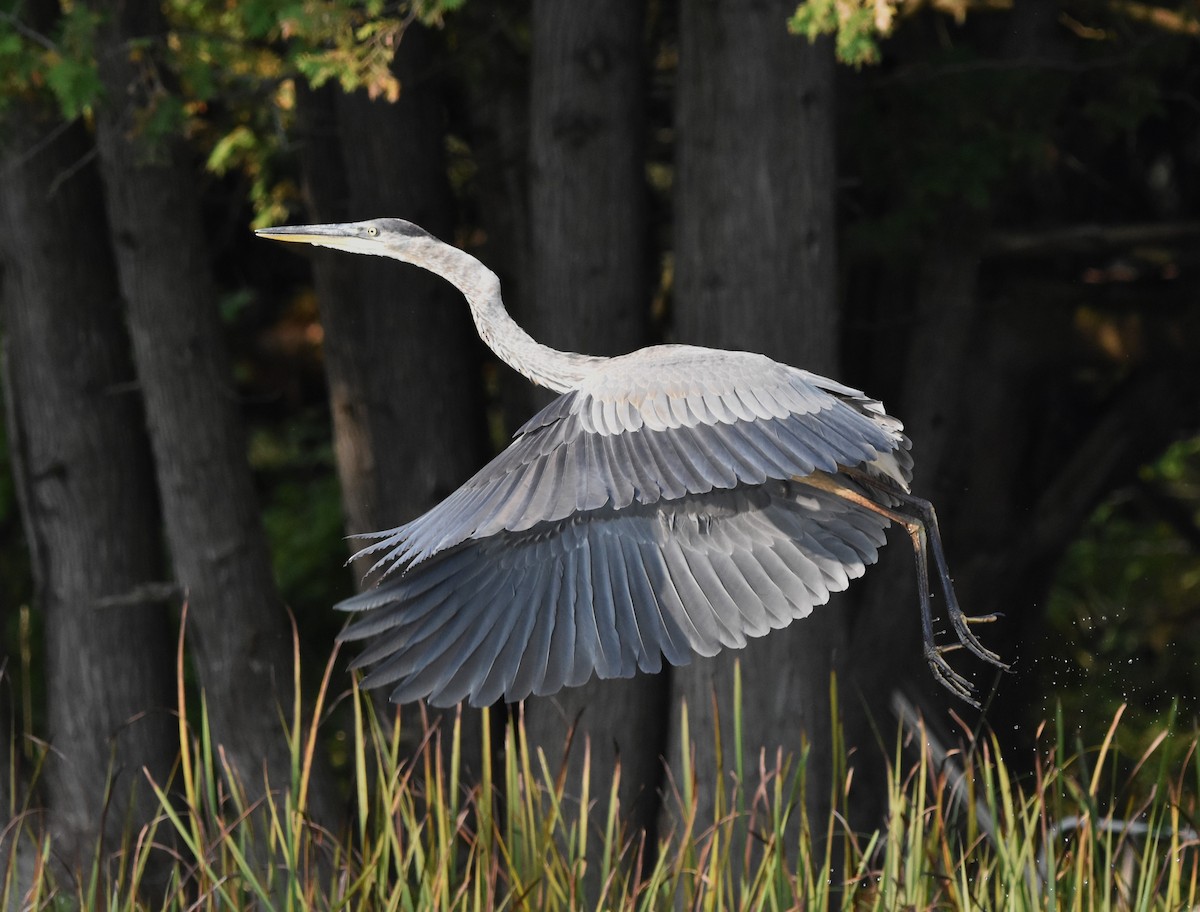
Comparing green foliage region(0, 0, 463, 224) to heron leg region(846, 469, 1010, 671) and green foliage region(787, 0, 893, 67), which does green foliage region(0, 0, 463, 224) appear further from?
heron leg region(846, 469, 1010, 671)

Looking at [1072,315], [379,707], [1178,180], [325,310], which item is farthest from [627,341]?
[1178,180]

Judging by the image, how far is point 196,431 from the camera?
560cm

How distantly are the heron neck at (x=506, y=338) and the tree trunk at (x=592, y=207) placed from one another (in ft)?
4.18

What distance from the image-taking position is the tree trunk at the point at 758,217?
5.19 m

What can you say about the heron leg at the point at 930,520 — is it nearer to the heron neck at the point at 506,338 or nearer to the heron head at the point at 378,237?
the heron neck at the point at 506,338

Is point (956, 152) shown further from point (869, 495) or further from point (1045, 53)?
point (869, 495)

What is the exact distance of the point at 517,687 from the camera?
11.0ft

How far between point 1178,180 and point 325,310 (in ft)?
13.0

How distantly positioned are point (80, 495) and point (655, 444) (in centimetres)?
328

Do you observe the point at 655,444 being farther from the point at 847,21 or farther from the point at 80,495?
the point at 80,495

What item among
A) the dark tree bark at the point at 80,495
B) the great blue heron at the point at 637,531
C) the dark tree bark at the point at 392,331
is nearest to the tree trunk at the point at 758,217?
the dark tree bark at the point at 392,331

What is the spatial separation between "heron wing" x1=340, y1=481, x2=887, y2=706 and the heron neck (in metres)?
0.41

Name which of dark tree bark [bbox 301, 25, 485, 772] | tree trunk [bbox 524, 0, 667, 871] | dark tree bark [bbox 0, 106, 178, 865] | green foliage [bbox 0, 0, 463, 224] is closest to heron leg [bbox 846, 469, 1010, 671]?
tree trunk [bbox 524, 0, 667, 871]

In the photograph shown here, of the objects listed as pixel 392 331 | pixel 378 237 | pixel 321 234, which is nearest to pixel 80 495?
pixel 392 331
